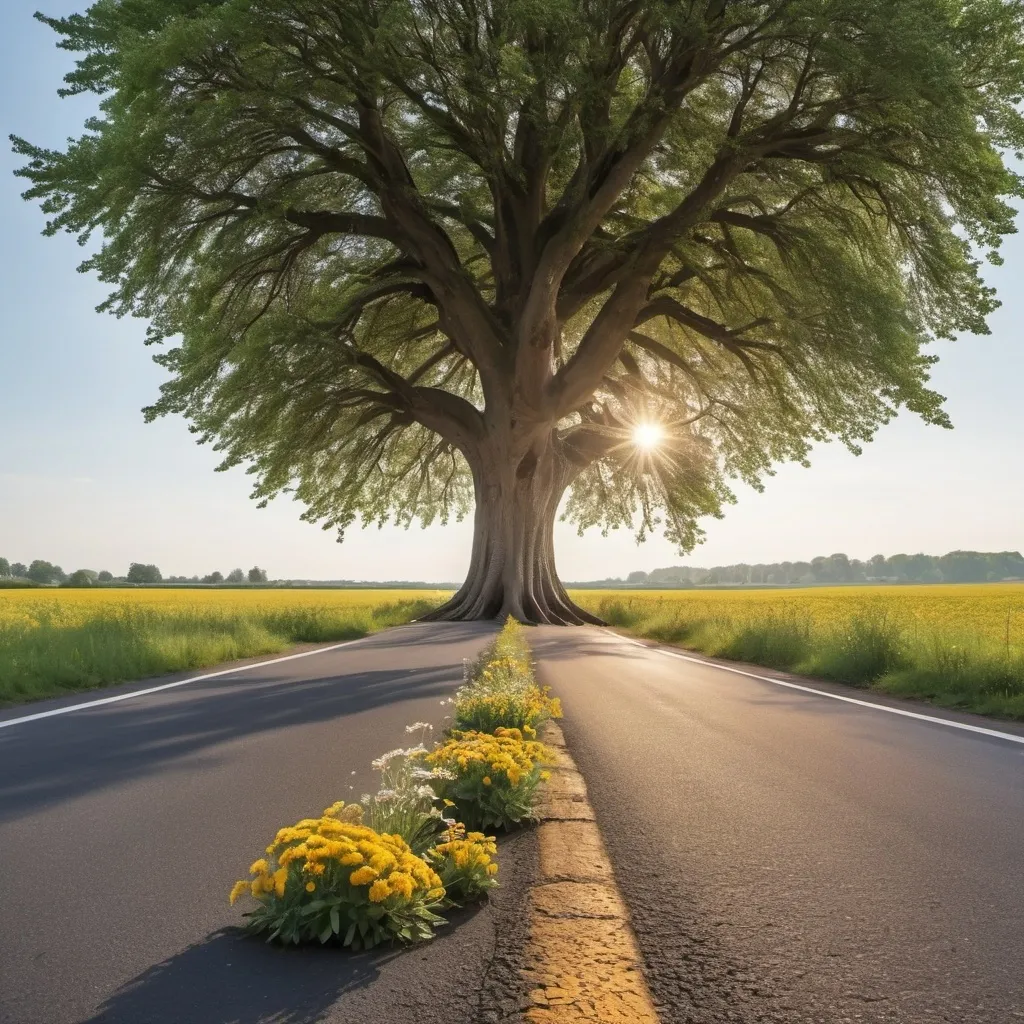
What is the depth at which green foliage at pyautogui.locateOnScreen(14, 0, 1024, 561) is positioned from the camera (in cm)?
1867

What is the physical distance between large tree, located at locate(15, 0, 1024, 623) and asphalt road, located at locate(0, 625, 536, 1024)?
13.4 meters

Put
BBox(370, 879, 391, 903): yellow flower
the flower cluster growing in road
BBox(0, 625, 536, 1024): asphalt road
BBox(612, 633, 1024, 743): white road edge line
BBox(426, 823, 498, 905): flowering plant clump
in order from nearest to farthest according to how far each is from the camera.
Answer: BBox(0, 625, 536, 1024): asphalt road < BBox(370, 879, 391, 903): yellow flower < the flower cluster growing in road < BBox(426, 823, 498, 905): flowering plant clump < BBox(612, 633, 1024, 743): white road edge line

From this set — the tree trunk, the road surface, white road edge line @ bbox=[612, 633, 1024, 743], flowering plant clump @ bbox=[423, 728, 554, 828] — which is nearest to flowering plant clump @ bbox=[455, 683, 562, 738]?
the road surface

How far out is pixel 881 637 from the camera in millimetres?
14289

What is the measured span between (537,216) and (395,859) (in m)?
25.1

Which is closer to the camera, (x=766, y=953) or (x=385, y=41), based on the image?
(x=766, y=953)

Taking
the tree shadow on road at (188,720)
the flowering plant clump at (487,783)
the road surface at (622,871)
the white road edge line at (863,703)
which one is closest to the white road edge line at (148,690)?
the tree shadow on road at (188,720)

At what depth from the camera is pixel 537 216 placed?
26.9 metres

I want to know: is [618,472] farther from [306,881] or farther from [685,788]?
[306,881]

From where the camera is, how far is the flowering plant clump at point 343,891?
131 inches

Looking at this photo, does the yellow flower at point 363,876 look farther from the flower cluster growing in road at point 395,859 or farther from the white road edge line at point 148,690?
the white road edge line at point 148,690

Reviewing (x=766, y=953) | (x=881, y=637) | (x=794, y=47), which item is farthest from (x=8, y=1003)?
(x=794, y=47)

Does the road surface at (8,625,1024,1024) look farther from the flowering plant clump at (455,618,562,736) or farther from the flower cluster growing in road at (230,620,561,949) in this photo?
the flowering plant clump at (455,618,562,736)

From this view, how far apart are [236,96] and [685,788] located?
1692cm
